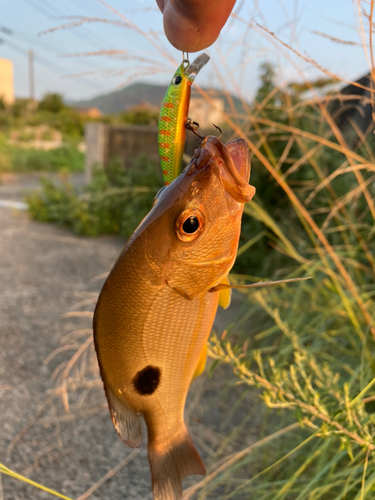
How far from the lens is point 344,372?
2.00 m

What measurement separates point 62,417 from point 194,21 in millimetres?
2387

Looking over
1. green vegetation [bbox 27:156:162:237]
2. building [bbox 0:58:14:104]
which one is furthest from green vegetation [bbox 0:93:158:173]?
building [bbox 0:58:14:104]

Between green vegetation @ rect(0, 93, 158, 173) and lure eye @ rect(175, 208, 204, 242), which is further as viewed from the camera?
green vegetation @ rect(0, 93, 158, 173)

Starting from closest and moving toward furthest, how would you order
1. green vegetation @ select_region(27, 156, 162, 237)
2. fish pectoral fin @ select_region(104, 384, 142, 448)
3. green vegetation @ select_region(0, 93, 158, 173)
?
fish pectoral fin @ select_region(104, 384, 142, 448) < green vegetation @ select_region(27, 156, 162, 237) < green vegetation @ select_region(0, 93, 158, 173)

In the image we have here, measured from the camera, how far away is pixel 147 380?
2.41 ft

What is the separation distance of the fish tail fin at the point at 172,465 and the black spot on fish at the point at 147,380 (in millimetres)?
132

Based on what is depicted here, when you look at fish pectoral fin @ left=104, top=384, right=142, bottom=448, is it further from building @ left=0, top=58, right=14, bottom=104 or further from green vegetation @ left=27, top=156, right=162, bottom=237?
building @ left=0, top=58, right=14, bottom=104

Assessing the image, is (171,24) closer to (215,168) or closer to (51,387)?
(215,168)

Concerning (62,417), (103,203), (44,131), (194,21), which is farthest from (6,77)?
(194,21)

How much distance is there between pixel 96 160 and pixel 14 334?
393 centimetres

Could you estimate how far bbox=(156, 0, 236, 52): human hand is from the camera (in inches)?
23.2

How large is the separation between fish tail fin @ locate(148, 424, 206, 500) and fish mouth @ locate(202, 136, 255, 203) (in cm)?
52

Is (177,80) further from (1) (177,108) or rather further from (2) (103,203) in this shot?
(2) (103,203)

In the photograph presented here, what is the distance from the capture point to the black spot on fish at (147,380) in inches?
28.2
